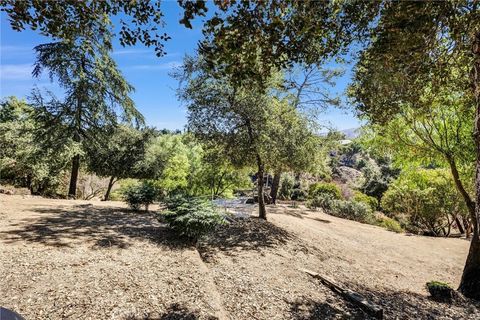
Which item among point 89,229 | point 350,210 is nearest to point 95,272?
point 89,229

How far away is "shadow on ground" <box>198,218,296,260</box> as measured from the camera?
25.3 feet

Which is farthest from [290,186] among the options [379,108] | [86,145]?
[379,108]

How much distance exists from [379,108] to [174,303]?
6370 millimetres

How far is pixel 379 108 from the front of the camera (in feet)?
23.2

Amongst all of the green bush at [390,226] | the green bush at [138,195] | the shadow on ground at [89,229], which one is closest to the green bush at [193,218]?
the shadow on ground at [89,229]

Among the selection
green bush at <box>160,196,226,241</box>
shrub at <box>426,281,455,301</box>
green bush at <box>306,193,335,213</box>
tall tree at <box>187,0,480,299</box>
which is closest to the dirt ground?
shrub at <box>426,281,455,301</box>

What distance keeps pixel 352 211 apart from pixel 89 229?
17.4 m

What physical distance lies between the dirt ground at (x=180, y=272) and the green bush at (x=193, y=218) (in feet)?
1.23

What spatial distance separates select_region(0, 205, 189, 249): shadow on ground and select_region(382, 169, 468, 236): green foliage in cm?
1440

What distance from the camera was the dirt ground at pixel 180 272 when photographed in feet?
14.0

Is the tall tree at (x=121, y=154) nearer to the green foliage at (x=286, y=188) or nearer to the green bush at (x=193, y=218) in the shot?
the green bush at (x=193, y=218)

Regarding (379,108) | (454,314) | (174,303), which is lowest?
(454,314)

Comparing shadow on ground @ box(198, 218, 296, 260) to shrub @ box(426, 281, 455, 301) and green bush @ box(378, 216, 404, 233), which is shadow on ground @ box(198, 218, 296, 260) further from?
green bush @ box(378, 216, 404, 233)

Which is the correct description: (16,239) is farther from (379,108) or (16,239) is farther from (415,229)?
(415,229)
